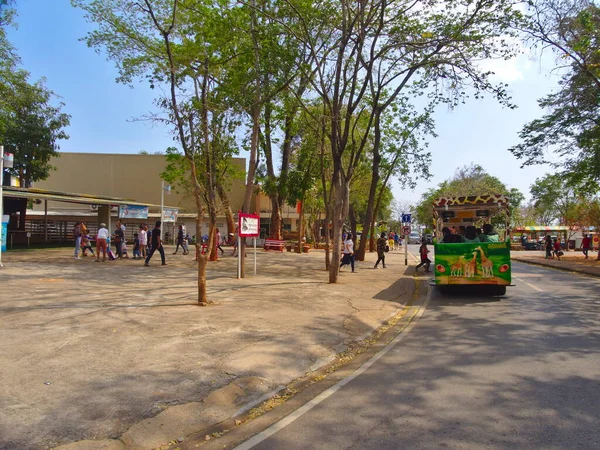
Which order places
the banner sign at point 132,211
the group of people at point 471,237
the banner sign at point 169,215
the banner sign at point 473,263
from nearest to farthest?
1. the banner sign at point 473,263
2. the group of people at point 471,237
3. the banner sign at point 132,211
4. the banner sign at point 169,215

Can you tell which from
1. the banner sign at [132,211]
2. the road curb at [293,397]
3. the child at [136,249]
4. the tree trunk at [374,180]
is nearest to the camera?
the road curb at [293,397]

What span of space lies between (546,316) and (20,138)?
1256 inches

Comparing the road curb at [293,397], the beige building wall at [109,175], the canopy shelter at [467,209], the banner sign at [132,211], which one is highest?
the beige building wall at [109,175]

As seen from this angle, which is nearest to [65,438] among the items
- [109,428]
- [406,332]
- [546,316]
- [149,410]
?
[109,428]

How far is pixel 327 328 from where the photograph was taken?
8.84 meters

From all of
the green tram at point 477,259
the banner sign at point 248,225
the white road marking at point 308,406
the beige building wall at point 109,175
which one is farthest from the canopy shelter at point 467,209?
the beige building wall at point 109,175

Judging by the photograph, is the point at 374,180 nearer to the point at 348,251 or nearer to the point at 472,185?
the point at 348,251

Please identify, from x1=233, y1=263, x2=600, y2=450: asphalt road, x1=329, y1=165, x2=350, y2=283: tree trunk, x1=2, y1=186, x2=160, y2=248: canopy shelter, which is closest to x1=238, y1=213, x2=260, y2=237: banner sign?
x1=329, y1=165, x2=350, y2=283: tree trunk

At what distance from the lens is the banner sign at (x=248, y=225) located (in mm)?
14500

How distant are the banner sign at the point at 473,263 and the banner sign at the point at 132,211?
62.9 ft

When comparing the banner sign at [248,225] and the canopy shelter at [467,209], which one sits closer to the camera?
the canopy shelter at [467,209]

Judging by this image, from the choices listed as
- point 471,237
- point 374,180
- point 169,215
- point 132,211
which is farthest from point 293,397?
point 169,215

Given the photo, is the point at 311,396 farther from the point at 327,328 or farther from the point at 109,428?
the point at 327,328

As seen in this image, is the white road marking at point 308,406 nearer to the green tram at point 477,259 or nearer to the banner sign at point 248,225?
the green tram at point 477,259
